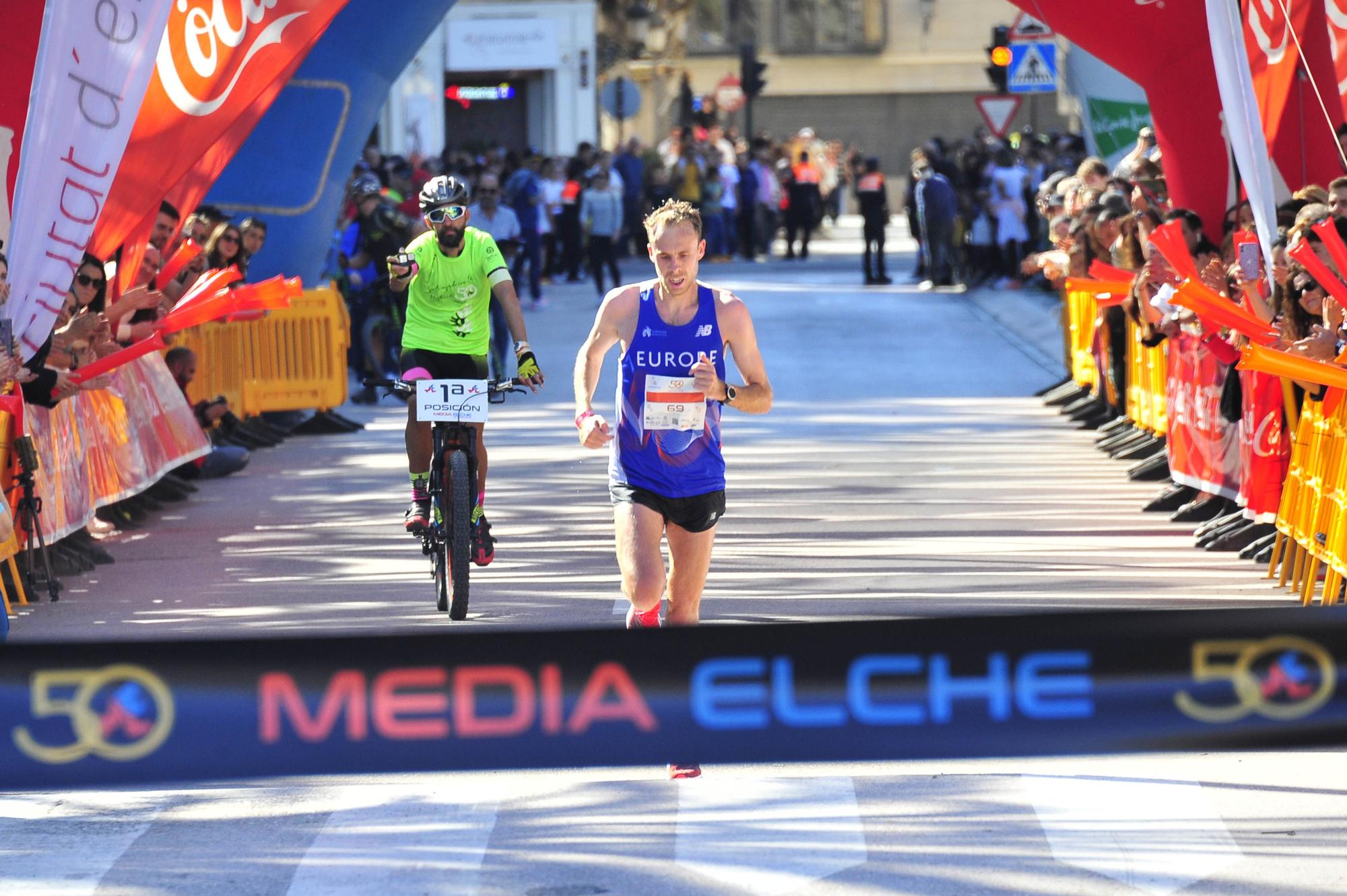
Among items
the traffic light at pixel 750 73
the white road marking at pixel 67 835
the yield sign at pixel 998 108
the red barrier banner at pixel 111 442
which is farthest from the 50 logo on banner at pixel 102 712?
the traffic light at pixel 750 73

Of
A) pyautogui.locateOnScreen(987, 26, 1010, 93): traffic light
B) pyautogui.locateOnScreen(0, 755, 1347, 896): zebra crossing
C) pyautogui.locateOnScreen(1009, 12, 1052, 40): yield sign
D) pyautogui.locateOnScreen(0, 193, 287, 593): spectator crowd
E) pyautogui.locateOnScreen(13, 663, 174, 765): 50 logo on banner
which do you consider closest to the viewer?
pyautogui.locateOnScreen(13, 663, 174, 765): 50 logo on banner

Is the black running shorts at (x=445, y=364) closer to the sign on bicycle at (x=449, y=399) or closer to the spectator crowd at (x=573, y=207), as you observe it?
the sign on bicycle at (x=449, y=399)

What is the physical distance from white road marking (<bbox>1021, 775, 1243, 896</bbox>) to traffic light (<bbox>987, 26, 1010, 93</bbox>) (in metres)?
28.6

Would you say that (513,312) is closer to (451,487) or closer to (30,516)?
(451,487)

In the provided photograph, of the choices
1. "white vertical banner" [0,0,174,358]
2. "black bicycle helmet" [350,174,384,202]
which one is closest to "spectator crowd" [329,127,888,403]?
"black bicycle helmet" [350,174,384,202]

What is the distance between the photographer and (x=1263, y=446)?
1145 centimetres

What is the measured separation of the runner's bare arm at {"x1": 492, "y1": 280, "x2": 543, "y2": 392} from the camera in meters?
10.5

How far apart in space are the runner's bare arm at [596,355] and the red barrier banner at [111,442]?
4.56 m

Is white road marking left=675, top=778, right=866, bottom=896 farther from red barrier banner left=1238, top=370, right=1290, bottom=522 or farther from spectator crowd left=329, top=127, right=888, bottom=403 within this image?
spectator crowd left=329, top=127, right=888, bottom=403

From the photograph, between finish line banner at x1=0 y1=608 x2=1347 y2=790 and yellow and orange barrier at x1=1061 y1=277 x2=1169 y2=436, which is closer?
finish line banner at x1=0 y1=608 x2=1347 y2=790

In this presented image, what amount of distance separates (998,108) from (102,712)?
29.7m

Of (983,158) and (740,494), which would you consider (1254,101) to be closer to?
(740,494)

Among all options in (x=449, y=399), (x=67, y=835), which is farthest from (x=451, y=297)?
(x=67, y=835)

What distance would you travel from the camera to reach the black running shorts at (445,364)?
11.1 metres
